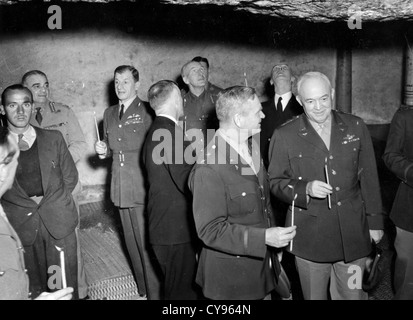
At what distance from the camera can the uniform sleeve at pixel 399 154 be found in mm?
3439

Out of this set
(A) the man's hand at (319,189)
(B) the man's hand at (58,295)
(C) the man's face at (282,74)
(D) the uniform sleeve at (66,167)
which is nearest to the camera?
(B) the man's hand at (58,295)

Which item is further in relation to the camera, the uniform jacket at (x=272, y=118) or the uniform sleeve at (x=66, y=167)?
the uniform jacket at (x=272, y=118)

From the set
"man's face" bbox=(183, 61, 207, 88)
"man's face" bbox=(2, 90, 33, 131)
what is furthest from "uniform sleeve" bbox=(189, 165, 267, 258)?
"man's face" bbox=(183, 61, 207, 88)

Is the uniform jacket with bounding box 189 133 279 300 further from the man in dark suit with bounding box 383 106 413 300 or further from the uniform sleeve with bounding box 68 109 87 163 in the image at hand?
the uniform sleeve with bounding box 68 109 87 163

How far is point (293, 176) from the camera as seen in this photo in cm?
335

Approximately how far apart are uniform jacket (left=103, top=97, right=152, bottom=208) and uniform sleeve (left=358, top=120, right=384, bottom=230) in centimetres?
226

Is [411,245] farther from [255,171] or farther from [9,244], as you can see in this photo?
[9,244]

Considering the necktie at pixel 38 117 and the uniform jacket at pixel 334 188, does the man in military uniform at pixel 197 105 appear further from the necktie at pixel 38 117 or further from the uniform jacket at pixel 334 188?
the uniform jacket at pixel 334 188

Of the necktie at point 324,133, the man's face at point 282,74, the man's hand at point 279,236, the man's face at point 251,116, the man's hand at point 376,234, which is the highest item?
the man's face at point 282,74

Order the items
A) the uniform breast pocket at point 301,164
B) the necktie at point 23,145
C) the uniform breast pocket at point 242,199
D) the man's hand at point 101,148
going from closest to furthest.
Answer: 1. the uniform breast pocket at point 242,199
2. the uniform breast pocket at point 301,164
3. the necktie at point 23,145
4. the man's hand at point 101,148

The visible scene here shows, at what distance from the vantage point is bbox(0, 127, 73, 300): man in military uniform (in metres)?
2.29

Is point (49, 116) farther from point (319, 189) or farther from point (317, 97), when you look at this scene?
point (319, 189)

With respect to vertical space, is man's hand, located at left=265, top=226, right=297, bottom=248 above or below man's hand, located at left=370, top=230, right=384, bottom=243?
above

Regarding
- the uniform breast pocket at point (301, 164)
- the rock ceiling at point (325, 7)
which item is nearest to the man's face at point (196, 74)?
the rock ceiling at point (325, 7)
